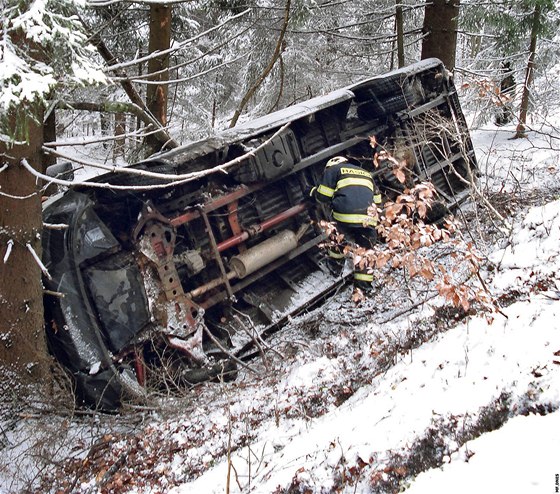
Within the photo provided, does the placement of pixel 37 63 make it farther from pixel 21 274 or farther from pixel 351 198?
pixel 351 198

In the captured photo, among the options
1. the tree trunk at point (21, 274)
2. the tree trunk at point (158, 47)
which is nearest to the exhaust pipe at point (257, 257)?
the tree trunk at point (21, 274)

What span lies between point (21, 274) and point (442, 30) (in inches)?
309

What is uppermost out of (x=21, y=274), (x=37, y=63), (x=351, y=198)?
(x=37, y=63)

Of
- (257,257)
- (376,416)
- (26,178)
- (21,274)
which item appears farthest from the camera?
(257,257)

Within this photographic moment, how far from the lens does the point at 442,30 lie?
8555 millimetres

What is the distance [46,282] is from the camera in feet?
14.0

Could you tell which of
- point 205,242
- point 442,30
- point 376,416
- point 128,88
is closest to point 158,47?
point 128,88

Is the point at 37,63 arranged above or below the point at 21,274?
above

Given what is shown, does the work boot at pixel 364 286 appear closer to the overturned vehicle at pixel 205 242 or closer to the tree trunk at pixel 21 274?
the overturned vehicle at pixel 205 242

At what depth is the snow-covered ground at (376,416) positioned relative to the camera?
2254 millimetres

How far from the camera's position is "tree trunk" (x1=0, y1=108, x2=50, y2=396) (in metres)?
3.68

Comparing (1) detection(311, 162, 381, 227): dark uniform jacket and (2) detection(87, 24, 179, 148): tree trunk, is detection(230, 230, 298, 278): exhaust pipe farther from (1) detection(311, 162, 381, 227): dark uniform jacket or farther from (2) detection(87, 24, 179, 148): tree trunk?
(2) detection(87, 24, 179, 148): tree trunk

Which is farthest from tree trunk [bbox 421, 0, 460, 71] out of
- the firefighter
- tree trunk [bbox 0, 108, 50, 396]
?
tree trunk [bbox 0, 108, 50, 396]

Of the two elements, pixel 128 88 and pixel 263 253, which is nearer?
pixel 263 253
